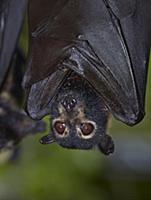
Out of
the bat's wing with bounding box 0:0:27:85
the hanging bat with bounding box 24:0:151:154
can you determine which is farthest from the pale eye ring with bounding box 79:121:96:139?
the bat's wing with bounding box 0:0:27:85

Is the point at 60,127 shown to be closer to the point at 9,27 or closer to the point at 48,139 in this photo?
the point at 48,139

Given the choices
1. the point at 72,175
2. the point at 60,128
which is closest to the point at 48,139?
the point at 60,128

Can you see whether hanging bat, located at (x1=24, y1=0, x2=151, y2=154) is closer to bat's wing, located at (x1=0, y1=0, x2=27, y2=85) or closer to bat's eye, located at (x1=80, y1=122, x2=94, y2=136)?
bat's eye, located at (x1=80, y1=122, x2=94, y2=136)

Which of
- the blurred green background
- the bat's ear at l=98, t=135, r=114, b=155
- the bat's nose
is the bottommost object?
the blurred green background

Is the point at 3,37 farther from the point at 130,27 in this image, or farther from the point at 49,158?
the point at 49,158

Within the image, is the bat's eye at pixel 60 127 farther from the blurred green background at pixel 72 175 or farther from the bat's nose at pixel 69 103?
the blurred green background at pixel 72 175

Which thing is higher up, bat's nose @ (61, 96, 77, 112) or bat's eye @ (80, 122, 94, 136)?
bat's nose @ (61, 96, 77, 112)
